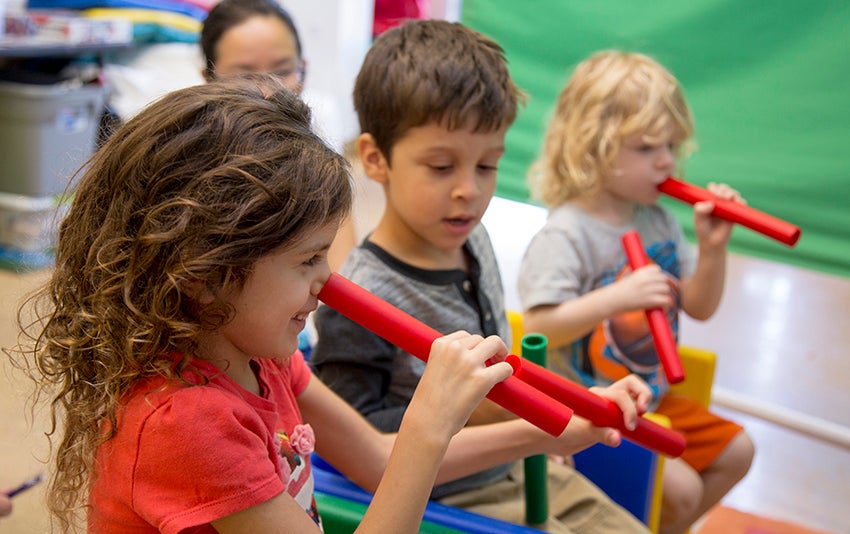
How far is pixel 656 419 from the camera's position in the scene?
108 cm

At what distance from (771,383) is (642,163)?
96 centimetres

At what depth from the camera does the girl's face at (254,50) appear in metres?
1.48

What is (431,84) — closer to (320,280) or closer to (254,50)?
(320,280)

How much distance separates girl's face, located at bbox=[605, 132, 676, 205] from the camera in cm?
128

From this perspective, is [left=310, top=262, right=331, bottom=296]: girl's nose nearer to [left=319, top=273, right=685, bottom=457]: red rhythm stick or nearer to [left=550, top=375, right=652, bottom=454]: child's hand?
[left=319, top=273, right=685, bottom=457]: red rhythm stick

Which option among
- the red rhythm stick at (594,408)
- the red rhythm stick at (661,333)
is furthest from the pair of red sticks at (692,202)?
the red rhythm stick at (594,408)

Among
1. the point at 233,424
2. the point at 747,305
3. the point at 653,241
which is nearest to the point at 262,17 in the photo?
the point at 653,241

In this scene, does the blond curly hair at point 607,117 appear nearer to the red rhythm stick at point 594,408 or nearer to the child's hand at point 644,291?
the child's hand at point 644,291

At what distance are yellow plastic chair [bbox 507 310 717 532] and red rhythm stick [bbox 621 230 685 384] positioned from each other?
73 millimetres

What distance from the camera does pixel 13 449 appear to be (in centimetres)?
156

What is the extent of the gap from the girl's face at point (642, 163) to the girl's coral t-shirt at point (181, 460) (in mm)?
786

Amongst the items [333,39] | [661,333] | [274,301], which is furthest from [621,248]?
[333,39]

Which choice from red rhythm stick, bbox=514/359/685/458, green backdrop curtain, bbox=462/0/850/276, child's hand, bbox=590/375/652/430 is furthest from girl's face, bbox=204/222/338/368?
green backdrop curtain, bbox=462/0/850/276

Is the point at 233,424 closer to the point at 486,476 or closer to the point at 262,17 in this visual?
the point at 486,476
